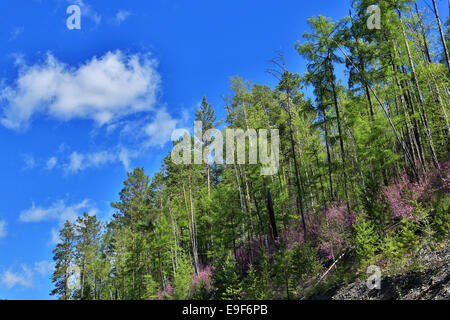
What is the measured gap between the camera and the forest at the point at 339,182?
10344 millimetres

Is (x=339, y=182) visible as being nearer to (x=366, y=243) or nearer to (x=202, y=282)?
(x=366, y=243)

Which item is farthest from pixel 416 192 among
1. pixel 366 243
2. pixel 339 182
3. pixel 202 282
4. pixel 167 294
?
pixel 167 294

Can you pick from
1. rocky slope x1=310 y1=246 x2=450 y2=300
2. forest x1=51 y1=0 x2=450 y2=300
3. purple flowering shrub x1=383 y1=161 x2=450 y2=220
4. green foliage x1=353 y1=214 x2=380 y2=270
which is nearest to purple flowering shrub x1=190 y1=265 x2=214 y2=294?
forest x1=51 y1=0 x2=450 y2=300

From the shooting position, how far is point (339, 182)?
17750 millimetres

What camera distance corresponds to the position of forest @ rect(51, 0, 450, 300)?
10.3 meters

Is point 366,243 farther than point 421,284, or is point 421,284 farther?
point 366,243

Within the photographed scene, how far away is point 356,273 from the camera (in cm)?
1038

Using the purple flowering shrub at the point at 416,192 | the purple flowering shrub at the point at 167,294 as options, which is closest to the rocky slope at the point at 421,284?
the purple flowering shrub at the point at 416,192
